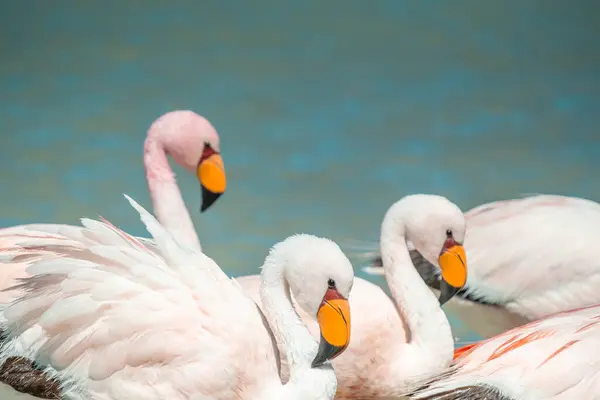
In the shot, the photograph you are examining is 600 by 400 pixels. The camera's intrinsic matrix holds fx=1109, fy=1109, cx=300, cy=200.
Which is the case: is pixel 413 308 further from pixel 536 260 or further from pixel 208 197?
pixel 208 197

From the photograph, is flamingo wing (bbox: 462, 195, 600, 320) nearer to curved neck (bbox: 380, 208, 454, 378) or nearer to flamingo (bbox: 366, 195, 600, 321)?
A: flamingo (bbox: 366, 195, 600, 321)

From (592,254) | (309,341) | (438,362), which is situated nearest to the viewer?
(309,341)

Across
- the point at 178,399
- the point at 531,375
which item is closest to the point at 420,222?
the point at 531,375

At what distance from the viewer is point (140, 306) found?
3109 millimetres

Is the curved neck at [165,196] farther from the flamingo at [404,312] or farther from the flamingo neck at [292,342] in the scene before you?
the flamingo neck at [292,342]

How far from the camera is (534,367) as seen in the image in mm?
3033

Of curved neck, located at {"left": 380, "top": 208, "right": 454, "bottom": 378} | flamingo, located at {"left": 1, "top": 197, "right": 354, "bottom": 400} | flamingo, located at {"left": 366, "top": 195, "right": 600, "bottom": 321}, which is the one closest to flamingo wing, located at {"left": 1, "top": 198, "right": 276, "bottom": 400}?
flamingo, located at {"left": 1, "top": 197, "right": 354, "bottom": 400}

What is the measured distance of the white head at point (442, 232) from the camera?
380cm

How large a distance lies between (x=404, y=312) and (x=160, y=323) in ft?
3.39

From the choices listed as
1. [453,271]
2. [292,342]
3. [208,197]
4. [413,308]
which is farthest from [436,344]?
[208,197]

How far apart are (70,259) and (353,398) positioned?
115 centimetres

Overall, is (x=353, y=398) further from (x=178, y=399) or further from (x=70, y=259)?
(x=70, y=259)

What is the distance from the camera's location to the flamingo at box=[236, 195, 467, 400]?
364 cm

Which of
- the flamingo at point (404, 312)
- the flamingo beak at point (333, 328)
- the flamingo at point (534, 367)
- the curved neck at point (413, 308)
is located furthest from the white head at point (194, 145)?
the flamingo at point (534, 367)
